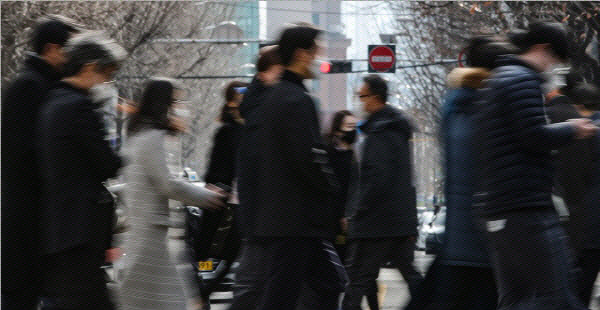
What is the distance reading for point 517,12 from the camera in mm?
20375

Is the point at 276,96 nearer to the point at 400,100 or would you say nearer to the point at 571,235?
the point at 571,235

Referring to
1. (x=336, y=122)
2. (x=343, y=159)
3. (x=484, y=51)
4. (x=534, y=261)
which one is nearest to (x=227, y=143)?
(x=343, y=159)

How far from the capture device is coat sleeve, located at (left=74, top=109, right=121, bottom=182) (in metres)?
4.58

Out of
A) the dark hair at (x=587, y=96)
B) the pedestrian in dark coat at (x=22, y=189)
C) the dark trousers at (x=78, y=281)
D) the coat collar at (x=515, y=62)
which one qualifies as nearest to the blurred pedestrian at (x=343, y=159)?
the dark hair at (x=587, y=96)

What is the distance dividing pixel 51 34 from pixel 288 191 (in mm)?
1361

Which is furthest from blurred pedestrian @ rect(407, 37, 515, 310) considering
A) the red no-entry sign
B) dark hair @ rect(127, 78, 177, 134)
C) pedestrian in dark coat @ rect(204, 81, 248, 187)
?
the red no-entry sign

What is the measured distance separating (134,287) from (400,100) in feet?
184

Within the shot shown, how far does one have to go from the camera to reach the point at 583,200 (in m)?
6.63

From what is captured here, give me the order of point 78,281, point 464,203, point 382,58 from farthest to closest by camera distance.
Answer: point 382,58
point 464,203
point 78,281

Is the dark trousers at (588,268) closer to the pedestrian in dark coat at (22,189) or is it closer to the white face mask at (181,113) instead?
the white face mask at (181,113)

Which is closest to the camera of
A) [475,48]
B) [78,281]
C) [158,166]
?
[78,281]

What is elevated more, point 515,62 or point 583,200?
point 515,62

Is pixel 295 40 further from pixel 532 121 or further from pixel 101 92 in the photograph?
pixel 532 121

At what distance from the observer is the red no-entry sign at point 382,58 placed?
24.2 metres
